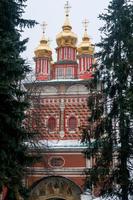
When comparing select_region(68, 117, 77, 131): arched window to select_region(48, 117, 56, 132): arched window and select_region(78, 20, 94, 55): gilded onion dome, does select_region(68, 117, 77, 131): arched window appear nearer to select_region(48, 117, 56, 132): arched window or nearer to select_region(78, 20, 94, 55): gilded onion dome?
select_region(48, 117, 56, 132): arched window

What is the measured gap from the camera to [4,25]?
39.1ft

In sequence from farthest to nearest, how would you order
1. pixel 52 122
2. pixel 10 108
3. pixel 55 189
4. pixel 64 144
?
pixel 52 122, pixel 64 144, pixel 55 189, pixel 10 108

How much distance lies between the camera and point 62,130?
30047 millimetres

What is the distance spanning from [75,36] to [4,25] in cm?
2815

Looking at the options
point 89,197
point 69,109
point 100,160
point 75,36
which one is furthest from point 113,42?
point 75,36

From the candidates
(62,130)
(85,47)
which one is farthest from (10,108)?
(85,47)

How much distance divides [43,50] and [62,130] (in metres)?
12.1

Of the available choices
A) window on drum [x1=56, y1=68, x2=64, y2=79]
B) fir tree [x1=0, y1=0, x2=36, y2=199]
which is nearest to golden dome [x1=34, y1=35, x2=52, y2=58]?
window on drum [x1=56, y1=68, x2=64, y2=79]

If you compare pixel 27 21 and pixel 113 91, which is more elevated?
pixel 27 21

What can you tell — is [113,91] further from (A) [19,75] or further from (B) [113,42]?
(A) [19,75]

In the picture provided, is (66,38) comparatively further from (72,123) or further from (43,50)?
(72,123)

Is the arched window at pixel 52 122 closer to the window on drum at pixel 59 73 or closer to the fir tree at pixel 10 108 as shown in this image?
the window on drum at pixel 59 73

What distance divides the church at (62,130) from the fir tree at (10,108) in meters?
7.83

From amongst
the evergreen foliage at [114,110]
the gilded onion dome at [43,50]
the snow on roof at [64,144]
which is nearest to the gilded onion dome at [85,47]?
the gilded onion dome at [43,50]
